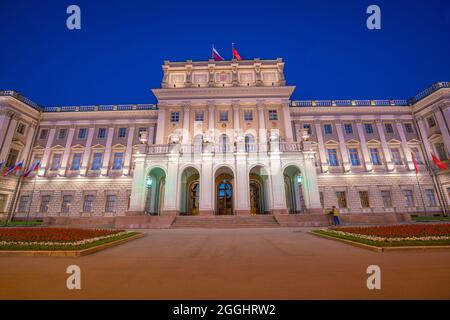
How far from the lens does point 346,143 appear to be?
28.2 meters

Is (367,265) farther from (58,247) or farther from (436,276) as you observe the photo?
(58,247)

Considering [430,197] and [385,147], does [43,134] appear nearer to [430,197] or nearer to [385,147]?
[385,147]

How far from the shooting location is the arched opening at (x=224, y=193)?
2530 cm

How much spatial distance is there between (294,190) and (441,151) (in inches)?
792

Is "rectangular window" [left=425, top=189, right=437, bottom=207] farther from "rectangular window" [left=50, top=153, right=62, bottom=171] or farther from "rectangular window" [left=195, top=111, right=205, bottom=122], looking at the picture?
"rectangular window" [left=50, top=153, right=62, bottom=171]

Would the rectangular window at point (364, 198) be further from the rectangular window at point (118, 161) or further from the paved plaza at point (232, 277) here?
the rectangular window at point (118, 161)

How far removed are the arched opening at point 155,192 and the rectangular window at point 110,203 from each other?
641 cm

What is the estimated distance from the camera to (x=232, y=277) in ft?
13.1

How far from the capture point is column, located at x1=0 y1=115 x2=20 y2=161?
2509cm

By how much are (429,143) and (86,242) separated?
38591 mm

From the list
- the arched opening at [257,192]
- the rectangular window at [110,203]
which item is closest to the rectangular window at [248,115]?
the arched opening at [257,192]

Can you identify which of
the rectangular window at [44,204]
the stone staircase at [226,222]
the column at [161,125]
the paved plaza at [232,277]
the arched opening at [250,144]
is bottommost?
the paved plaza at [232,277]
